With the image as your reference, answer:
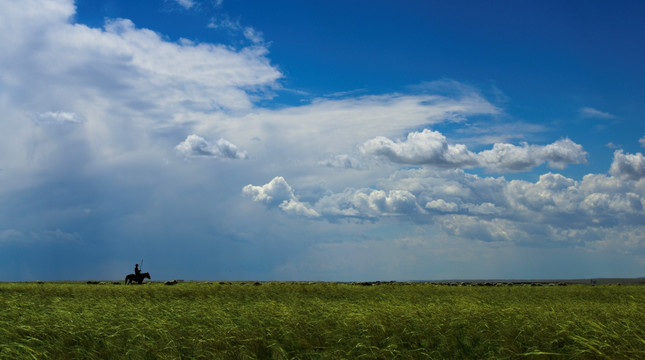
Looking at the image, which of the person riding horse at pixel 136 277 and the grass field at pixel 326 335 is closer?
the grass field at pixel 326 335

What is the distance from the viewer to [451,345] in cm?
1424

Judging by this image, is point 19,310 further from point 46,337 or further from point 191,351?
point 191,351

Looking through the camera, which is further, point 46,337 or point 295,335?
point 46,337

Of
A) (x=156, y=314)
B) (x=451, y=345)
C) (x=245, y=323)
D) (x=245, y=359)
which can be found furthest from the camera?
(x=156, y=314)

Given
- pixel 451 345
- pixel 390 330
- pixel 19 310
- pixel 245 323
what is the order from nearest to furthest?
pixel 451 345, pixel 390 330, pixel 245 323, pixel 19 310

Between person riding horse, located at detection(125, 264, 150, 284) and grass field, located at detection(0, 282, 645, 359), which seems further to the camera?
person riding horse, located at detection(125, 264, 150, 284)

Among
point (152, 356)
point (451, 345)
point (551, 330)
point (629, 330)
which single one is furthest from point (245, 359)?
point (629, 330)

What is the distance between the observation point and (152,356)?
13.9 meters

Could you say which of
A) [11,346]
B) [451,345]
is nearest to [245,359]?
[451,345]

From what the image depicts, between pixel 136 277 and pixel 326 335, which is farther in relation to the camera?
pixel 136 277

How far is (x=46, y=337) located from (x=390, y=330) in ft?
39.3

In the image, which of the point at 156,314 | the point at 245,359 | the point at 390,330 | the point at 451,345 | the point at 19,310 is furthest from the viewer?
the point at 19,310

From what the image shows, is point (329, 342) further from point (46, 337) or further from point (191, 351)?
point (46, 337)

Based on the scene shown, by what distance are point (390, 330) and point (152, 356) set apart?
24.7 ft
